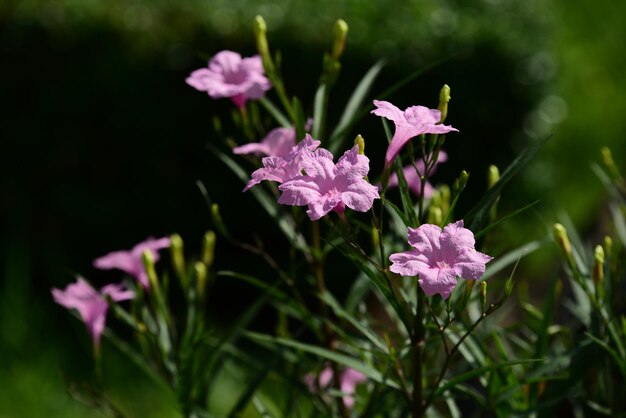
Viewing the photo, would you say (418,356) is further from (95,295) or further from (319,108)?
(95,295)

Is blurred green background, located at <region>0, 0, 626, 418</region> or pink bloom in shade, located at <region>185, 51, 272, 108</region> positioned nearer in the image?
pink bloom in shade, located at <region>185, 51, 272, 108</region>

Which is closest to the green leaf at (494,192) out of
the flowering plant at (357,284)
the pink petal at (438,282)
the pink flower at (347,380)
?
the flowering plant at (357,284)

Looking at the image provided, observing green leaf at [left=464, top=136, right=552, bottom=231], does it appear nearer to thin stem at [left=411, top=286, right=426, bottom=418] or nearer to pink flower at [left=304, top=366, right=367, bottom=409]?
thin stem at [left=411, top=286, right=426, bottom=418]

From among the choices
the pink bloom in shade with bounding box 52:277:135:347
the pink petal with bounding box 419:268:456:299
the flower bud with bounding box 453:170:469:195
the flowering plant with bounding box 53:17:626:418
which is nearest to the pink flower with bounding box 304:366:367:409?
the flowering plant with bounding box 53:17:626:418

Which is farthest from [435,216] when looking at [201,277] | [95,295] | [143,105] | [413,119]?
[143,105]

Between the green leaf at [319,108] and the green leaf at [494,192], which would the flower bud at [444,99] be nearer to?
the green leaf at [494,192]

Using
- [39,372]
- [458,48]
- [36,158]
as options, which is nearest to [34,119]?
[36,158]
